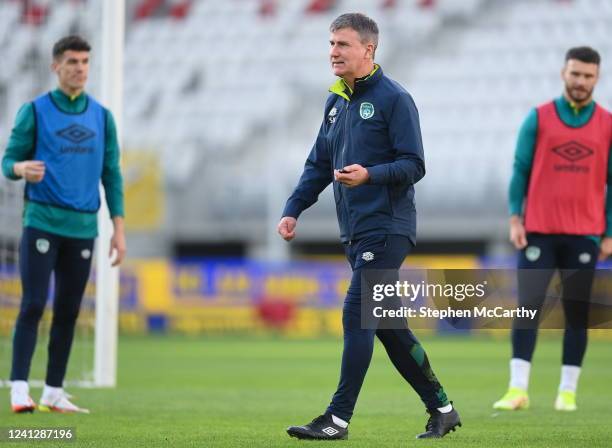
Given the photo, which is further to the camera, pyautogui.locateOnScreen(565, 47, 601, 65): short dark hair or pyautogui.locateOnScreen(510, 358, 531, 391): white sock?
pyautogui.locateOnScreen(510, 358, 531, 391): white sock

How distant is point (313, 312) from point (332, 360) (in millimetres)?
6768

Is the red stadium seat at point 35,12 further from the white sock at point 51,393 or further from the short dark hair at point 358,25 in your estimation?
the short dark hair at point 358,25

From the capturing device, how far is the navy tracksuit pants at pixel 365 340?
15.9 feet

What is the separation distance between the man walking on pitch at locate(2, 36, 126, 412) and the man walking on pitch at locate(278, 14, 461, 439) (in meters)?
1.81

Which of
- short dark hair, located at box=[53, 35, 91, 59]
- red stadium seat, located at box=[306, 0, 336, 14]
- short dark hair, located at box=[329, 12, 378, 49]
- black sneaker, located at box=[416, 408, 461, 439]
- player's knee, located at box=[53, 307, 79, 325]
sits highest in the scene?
red stadium seat, located at box=[306, 0, 336, 14]

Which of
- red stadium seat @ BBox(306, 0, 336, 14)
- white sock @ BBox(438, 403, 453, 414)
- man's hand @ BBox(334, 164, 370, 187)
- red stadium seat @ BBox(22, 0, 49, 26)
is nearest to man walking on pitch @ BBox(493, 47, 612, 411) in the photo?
white sock @ BBox(438, 403, 453, 414)

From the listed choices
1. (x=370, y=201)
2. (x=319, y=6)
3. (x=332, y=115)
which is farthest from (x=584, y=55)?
(x=319, y=6)

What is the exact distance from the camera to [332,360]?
13578mm

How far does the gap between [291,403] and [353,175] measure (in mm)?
3131

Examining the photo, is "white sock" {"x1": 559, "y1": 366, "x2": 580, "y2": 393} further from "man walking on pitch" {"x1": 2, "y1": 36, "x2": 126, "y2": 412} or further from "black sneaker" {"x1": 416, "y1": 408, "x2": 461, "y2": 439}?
"man walking on pitch" {"x1": 2, "y1": 36, "x2": 126, "y2": 412}

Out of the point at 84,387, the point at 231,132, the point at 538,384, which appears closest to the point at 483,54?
the point at 231,132

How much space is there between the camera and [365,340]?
485 centimetres

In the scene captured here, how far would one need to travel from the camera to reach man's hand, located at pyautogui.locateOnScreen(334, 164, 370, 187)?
4.65 m

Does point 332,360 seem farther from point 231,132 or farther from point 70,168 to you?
point 231,132
